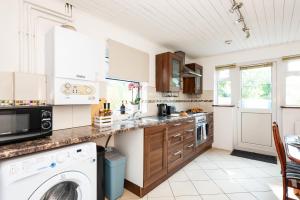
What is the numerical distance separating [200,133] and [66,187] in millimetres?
2685

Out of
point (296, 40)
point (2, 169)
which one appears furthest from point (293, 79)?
point (2, 169)

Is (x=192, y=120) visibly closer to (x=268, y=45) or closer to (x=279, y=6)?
(x=279, y=6)

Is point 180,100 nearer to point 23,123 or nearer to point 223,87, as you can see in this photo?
point 223,87

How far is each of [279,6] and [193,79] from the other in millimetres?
2187

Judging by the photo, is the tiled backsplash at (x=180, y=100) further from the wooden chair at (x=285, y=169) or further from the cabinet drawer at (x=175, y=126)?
the wooden chair at (x=285, y=169)

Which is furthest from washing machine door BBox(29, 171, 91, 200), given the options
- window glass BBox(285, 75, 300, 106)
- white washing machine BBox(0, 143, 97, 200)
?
window glass BBox(285, 75, 300, 106)

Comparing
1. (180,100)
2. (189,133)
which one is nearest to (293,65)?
(180,100)

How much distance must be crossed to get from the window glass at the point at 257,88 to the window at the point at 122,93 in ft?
8.60

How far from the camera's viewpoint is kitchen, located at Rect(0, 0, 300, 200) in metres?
1.33

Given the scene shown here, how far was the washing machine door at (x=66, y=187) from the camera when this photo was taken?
3.83 feet

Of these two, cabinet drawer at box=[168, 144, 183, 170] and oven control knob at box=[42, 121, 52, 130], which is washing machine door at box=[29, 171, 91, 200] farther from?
cabinet drawer at box=[168, 144, 183, 170]

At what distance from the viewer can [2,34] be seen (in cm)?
149

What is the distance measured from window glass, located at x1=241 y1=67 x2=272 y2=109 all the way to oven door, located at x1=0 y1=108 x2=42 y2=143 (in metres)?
4.05

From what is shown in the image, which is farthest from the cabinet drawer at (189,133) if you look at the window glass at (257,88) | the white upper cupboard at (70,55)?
the white upper cupboard at (70,55)
